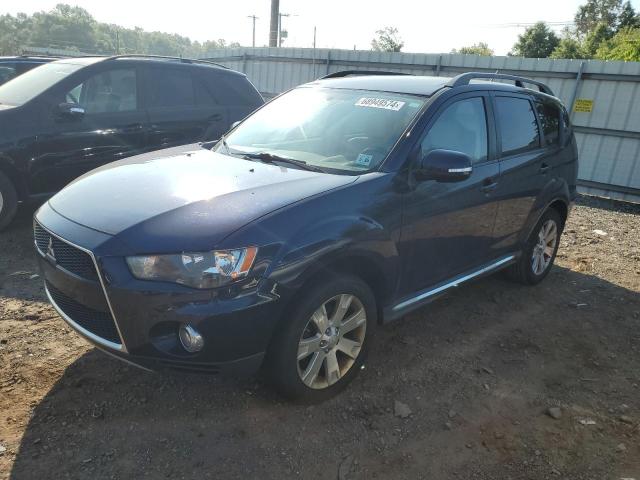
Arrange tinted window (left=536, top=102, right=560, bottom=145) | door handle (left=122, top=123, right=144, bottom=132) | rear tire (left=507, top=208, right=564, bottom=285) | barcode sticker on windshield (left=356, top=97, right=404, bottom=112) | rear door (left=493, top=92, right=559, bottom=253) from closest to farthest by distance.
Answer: barcode sticker on windshield (left=356, top=97, right=404, bottom=112) < rear door (left=493, top=92, right=559, bottom=253) < tinted window (left=536, top=102, right=560, bottom=145) < rear tire (left=507, top=208, right=564, bottom=285) < door handle (left=122, top=123, right=144, bottom=132)

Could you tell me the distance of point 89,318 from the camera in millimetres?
2609

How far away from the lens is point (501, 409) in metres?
3.09

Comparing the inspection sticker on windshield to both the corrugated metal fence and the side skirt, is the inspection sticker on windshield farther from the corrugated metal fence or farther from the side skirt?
the corrugated metal fence

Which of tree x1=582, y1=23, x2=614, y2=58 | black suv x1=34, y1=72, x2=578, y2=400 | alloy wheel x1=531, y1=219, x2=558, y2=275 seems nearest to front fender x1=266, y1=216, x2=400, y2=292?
black suv x1=34, y1=72, x2=578, y2=400

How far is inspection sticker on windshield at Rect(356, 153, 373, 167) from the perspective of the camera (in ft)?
10.3

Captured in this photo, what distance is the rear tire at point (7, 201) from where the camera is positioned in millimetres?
5148

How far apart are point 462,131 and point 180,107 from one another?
3941mm

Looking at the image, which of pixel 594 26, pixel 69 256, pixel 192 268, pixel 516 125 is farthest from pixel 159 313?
pixel 594 26

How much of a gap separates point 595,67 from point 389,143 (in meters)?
8.89

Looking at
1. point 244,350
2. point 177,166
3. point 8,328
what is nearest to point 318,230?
point 244,350

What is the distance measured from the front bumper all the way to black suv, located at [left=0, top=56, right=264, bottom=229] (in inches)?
126

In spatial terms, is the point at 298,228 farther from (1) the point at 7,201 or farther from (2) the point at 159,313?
(1) the point at 7,201

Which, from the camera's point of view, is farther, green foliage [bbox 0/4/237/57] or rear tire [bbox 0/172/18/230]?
green foliage [bbox 0/4/237/57]

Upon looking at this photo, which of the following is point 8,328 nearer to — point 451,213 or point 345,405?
point 345,405
